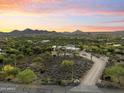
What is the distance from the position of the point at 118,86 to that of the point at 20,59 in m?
33.4

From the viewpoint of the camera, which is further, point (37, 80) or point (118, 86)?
point (37, 80)

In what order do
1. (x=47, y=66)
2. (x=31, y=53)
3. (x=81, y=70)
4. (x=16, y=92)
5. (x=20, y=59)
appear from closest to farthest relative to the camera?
(x=16, y=92) < (x=81, y=70) < (x=47, y=66) < (x=20, y=59) < (x=31, y=53)

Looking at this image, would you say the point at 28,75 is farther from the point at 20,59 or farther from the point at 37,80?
the point at 20,59

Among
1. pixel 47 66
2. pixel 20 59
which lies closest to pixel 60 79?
Result: pixel 47 66

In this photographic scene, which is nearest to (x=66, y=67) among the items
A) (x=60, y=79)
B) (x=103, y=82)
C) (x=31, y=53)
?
(x=60, y=79)

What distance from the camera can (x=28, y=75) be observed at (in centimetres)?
4406

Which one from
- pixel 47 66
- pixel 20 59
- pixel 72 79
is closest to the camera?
pixel 72 79

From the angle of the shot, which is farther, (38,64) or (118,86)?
(38,64)

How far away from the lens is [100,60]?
215ft

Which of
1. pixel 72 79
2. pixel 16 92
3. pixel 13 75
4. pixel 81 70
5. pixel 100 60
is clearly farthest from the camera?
pixel 100 60

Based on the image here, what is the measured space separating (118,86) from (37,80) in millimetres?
12541

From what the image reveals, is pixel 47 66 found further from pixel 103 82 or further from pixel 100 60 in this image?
pixel 103 82

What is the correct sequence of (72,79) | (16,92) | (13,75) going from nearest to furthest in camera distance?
(16,92) → (72,79) → (13,75)

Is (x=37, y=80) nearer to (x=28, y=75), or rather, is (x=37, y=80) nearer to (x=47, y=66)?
(x=28, y=75)
